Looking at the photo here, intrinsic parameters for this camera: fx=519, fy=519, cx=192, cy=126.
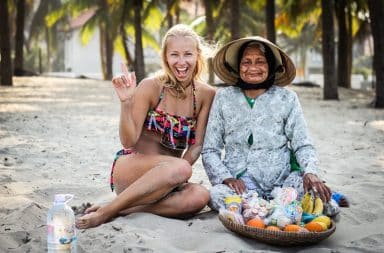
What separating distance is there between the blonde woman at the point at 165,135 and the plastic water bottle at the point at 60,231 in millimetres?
622

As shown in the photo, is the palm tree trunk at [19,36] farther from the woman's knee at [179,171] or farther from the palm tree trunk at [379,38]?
the woman's knee at [179,171]

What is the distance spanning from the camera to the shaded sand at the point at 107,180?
10.8 feet

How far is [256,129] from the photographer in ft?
13.3

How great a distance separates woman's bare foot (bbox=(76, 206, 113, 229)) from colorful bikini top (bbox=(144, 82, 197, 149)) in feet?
2.41

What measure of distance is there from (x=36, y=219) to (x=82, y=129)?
4.91 m

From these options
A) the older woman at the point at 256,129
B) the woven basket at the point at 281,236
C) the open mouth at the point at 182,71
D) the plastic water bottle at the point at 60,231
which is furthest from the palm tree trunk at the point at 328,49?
the plastic water bottle at the point at 60,231

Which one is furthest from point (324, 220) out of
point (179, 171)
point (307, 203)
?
point (179, 171)

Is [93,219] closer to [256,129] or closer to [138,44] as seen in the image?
[256,129]

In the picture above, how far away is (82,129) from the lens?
852 cm

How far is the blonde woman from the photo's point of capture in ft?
12.1

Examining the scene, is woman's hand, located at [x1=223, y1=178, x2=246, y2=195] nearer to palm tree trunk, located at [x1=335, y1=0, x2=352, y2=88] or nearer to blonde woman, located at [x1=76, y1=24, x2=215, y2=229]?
blonde woman, located at [x1=76, y1=24, x2=215, y2=229]

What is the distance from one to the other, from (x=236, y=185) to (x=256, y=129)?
1.54ft

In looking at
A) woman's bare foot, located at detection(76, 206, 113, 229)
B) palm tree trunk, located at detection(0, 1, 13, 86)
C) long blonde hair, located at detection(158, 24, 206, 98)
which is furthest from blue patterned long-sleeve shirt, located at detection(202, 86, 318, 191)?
palm tree trunk, located at detection(0, 1, 13, 86)

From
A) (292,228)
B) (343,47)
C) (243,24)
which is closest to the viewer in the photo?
(292,228)
